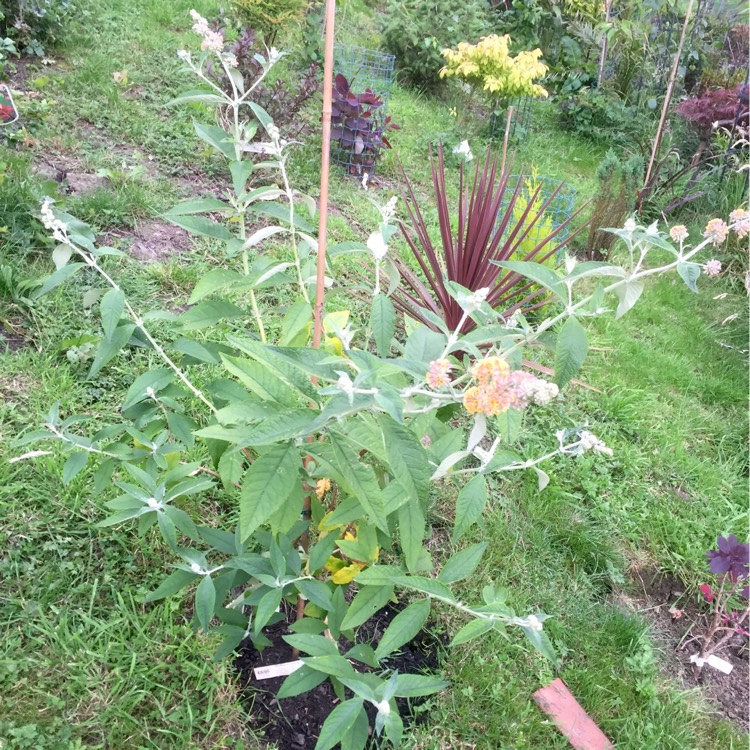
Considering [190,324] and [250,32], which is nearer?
[190,324]

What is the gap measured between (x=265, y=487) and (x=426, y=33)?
6902mm

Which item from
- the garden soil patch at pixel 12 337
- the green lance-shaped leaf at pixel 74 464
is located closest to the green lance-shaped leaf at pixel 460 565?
the green lance-shaped leaf at pixel 74 464

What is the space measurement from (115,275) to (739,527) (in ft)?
8.64

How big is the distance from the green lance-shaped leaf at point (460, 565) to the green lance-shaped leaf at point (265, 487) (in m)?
0.41

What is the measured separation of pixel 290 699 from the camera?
1.36 m

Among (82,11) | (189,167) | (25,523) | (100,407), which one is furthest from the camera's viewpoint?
(82,11)

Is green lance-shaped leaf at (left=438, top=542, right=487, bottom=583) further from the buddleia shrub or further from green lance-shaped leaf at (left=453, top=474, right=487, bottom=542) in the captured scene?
the buddleia shrub

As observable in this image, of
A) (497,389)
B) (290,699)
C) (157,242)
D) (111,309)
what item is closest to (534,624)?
(497,389)

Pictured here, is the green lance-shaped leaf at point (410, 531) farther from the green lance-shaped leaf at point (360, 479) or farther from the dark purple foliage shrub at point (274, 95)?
the dark purple foliage shrub at point (274, 95)

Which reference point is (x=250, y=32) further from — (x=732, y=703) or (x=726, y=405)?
(x=732, y=703)

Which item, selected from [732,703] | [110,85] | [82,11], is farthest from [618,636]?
[82,11]

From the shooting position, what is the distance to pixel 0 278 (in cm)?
219

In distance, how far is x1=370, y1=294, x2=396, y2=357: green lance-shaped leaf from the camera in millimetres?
1071

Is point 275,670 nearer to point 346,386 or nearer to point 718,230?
point 346,386
